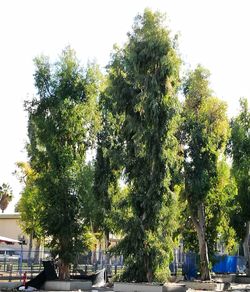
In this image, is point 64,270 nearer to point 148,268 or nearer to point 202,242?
point 148,268

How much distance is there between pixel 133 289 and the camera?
22.9 meters

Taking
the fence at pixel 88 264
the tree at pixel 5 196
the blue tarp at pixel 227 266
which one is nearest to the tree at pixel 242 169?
the blue tarp at pixel 227 266

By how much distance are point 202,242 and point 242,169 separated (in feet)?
41.0

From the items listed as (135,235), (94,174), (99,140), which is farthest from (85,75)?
(135,235)

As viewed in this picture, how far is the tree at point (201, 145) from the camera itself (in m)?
30.1

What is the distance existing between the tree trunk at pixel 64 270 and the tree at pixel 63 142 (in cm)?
6

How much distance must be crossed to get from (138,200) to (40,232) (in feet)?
23.3

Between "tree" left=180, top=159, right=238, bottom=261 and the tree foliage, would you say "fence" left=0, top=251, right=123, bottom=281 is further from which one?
the tree foliage

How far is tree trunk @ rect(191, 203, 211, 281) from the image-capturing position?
3050 cm

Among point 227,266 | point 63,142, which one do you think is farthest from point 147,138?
point 227,266

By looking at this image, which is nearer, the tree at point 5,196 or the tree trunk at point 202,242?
the tree trunk at point 202,242

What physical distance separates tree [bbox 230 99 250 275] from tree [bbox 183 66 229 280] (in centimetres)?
1023

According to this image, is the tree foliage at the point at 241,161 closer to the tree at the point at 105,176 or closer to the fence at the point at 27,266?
the tree at the point at 105,176

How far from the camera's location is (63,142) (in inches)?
1147
